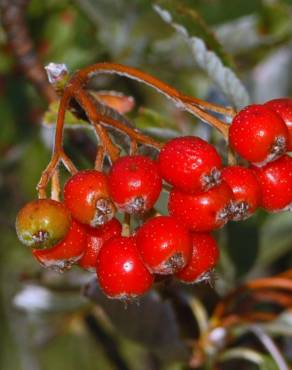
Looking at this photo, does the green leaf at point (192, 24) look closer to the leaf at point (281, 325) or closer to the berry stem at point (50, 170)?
the berry stem at point (50, 170)

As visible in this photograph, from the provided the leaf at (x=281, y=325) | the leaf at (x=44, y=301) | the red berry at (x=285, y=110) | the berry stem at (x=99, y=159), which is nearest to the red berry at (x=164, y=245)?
the berry stem at (x=99, y=159)

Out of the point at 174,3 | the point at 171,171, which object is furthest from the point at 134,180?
the point at 174,3

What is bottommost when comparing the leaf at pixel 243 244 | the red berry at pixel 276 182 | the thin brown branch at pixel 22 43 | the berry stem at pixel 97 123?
the red berry at pixel 276 182

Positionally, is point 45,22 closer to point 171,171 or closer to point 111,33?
point 111,33

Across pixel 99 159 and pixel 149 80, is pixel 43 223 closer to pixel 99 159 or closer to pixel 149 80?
pixel 99 159

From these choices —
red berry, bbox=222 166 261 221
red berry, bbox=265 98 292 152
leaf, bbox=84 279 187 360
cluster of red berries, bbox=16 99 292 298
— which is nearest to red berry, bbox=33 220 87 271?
cluster of red berries, bbox=16 99 292 298

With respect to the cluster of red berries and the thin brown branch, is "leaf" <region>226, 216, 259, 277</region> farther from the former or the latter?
the cluster of red berries

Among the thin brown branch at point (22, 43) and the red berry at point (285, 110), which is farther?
the thin brown branch at point (22, 43)

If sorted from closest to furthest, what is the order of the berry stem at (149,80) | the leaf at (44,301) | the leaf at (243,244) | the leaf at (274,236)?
1. the berry stem at (149,80)
2. the leaf at (243,244)
3. the leaf at (274,236)
4. the leaf at (44,301)

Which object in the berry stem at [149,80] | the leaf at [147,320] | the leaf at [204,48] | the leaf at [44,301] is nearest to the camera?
the berry stem at [149,80]
